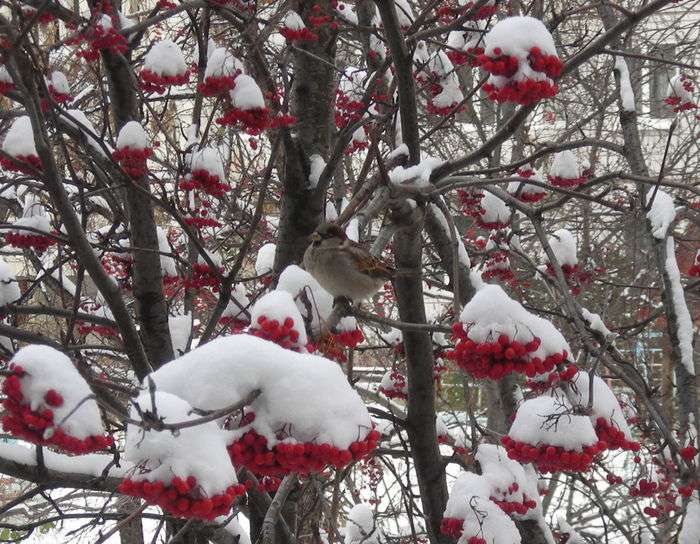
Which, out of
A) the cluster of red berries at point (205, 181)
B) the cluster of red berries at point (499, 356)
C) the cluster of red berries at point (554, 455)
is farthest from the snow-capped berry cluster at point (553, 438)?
the cluster of red berries at point (205, 181)

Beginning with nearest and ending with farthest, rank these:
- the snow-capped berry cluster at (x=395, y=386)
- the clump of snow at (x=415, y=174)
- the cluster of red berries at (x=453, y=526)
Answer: the clump of snow at (x=415, y=174) → the cluster of red berries at (x=453, y=526) → the snow-capped berry cluster at (x=395, y=386)

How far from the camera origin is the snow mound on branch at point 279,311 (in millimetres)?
1845

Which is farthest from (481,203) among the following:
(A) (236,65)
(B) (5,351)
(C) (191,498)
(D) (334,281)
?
(C) (191,498)

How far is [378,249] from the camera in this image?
2.69 metres

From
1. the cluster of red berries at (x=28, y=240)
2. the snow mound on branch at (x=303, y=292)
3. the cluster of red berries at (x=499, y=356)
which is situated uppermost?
the cluster of red berries at (x=28, y=240)

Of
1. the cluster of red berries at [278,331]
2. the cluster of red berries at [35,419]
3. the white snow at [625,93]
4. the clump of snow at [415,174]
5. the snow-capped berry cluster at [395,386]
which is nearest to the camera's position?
the cluster of red berries at [35,419]

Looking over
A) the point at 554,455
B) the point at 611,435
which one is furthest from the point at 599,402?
the point at 554,455

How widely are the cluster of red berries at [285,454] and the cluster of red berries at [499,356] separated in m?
0.61

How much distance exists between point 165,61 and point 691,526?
3.73 meters

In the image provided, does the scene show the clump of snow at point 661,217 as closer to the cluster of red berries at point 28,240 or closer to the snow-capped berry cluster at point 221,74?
the snow-capped berry cluster at point 221,74

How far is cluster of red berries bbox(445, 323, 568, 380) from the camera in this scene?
203cm

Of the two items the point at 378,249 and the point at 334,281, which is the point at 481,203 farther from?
the point at 378,249

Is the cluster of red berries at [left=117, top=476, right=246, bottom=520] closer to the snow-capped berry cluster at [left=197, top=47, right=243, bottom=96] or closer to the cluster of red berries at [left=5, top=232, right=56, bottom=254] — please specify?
the snow-capped berry cluster at [left=197, top=47, right=243, bottom=96]

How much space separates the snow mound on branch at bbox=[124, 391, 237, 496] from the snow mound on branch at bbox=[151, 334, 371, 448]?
14cm
